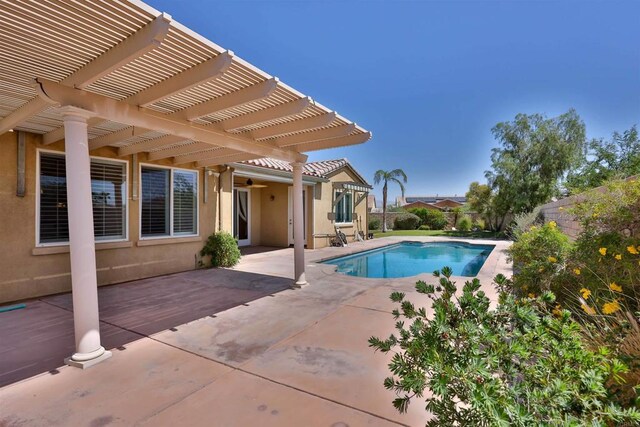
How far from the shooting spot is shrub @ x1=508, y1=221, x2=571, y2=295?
17.0 feet

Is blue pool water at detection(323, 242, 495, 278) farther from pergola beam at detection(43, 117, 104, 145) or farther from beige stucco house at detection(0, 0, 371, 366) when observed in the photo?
pergola beam at detection(43, 117, 104, 145)

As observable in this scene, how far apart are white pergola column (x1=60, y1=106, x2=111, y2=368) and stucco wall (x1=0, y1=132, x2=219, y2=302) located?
166 inches

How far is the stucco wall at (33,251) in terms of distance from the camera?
6.38 m

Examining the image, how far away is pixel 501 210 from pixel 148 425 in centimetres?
2868

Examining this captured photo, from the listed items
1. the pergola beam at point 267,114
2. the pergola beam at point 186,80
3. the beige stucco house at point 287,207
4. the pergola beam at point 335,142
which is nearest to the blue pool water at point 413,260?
the beige stucco house at point 287,207

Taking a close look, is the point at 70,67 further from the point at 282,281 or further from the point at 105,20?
the point at 282,281

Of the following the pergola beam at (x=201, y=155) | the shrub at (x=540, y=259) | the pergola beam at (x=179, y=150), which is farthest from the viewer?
the pergola beam at (x=201, y=155)

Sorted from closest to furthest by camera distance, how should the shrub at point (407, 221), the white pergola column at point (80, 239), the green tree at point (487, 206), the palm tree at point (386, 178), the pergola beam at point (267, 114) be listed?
the white pergola column at point (80, 239)
the pergola beam at point (267, 114)
the green tree at point (487, 206)
the palm tree at point (386, 178)
the shrub at point (407, 221)

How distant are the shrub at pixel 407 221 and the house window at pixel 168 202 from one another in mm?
25998

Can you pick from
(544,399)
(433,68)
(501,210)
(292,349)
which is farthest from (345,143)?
(501,210)

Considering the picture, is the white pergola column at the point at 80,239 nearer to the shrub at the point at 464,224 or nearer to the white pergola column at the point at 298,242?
the white pergola column at the point at 298,242

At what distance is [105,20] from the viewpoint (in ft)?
9.84

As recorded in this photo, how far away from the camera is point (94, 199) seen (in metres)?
7.84

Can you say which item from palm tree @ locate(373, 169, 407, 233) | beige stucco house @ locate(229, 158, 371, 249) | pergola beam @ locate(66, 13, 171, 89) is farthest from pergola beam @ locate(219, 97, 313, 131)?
palm tree @ locate(373, 169, 407, 233)
